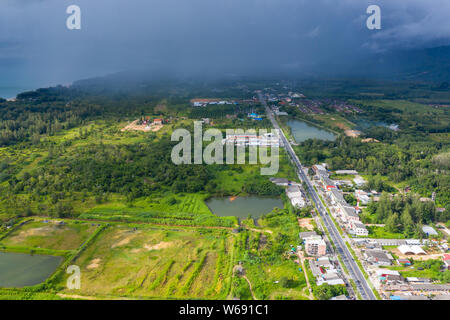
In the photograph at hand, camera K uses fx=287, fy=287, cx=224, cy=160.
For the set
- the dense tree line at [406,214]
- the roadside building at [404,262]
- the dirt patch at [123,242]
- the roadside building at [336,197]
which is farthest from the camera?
the roadside building at [336,197]

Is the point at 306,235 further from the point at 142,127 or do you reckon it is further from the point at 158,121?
the point at 158,121

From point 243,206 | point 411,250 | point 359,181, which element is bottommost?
point 411,250

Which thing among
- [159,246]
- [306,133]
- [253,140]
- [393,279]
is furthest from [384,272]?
[306,133]

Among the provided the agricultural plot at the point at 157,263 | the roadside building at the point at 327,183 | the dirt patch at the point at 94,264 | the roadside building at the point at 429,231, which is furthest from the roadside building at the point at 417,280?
the dirt patch at the point at 94,264

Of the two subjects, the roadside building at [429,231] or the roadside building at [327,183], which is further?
the roadside building at [327,183]

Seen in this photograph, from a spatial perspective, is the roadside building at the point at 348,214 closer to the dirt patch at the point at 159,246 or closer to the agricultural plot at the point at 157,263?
the agricultural plot at the point at 157,263

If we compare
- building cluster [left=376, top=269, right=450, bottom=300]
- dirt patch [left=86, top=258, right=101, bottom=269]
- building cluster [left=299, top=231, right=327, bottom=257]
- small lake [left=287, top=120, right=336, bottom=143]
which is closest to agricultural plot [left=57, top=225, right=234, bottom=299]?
dirt patch [left=86, top=258, right=101, bottom=269]

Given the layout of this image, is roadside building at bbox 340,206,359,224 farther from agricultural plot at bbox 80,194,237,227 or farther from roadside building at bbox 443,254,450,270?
agricultural plot at bbox 80,194,237,227

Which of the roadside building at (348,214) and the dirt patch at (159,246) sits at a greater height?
the roadside building at (348,214)

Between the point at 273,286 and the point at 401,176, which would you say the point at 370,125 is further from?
the point at 273,286
